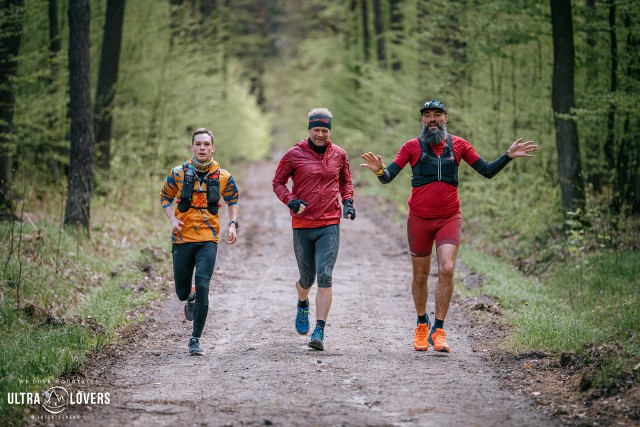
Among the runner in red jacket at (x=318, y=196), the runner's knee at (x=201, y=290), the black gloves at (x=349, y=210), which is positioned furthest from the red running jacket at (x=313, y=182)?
the runner's knee at (x=201, y=290)

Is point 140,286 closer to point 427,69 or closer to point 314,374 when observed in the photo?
point 314,374

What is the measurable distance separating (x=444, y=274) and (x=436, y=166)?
3.76ft

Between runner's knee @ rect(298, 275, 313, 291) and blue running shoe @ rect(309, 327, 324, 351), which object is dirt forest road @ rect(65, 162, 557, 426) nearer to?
blue running shoe @ rect(309, 327, 324, 351)

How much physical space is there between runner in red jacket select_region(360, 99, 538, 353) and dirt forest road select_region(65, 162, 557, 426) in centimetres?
72

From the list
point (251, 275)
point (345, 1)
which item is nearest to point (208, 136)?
point (251, 275)

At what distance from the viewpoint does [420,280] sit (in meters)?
8.05

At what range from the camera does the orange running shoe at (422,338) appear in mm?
7793

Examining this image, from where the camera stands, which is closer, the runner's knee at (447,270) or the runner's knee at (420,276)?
the runner's knee at (447,270)

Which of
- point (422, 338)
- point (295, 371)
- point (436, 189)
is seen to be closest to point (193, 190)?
point (295, 371)

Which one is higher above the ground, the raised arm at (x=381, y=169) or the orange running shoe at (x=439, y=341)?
the raised arm at (x=381, y=169)

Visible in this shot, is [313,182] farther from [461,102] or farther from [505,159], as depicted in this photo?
[461,102]

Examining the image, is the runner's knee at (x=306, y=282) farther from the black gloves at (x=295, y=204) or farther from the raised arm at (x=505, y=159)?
the raised arm at (x=505, y=159)

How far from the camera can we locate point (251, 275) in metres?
12.9

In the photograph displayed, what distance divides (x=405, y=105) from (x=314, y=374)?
1672 centimetres
